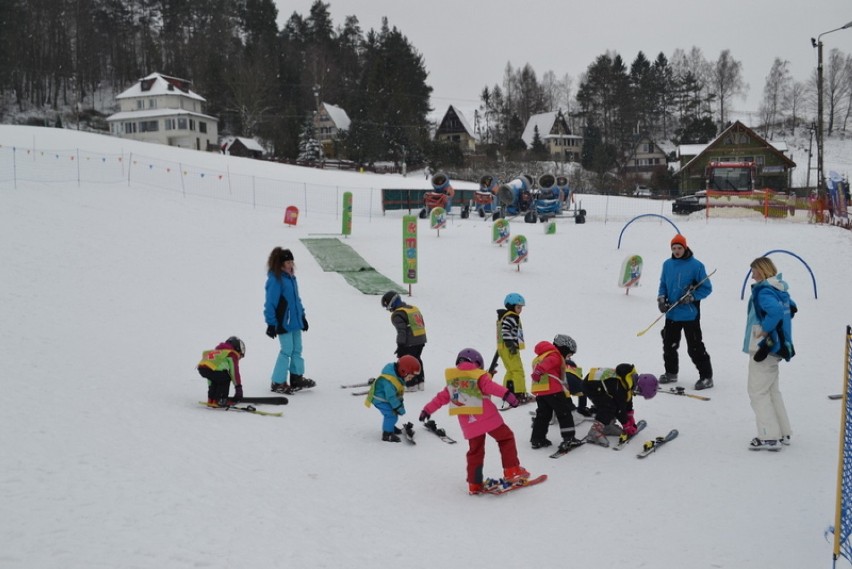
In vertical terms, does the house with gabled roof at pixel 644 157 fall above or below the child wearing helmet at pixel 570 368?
above

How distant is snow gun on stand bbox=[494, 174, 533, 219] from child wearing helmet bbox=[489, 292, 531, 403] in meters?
20.1

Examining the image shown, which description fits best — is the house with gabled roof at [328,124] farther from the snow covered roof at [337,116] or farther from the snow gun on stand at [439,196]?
the snow gun on stand at [439,196]

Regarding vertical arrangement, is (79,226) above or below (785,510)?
above

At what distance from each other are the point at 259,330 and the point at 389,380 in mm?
5693

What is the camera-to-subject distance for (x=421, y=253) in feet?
62.8

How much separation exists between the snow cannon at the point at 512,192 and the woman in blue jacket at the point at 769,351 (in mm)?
21972

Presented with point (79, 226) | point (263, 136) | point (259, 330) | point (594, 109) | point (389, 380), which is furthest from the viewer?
point (594, 109)

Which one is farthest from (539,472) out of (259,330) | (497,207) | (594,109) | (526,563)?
(594,109)

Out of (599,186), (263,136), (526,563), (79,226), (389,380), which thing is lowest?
(526,563)

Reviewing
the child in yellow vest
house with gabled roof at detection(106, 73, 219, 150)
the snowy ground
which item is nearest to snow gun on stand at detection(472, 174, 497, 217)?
the snowy ground

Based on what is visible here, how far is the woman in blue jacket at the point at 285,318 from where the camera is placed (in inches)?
308

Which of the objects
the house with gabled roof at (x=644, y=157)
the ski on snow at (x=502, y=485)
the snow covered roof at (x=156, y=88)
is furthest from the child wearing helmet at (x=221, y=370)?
the house with gabled roof at (x=644, y=157)

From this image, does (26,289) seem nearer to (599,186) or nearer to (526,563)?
(526,563)

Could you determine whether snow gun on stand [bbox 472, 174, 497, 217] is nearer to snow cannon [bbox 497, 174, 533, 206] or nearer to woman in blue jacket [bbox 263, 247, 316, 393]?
snow cannon [bbox 497, 174, 533, 206]
